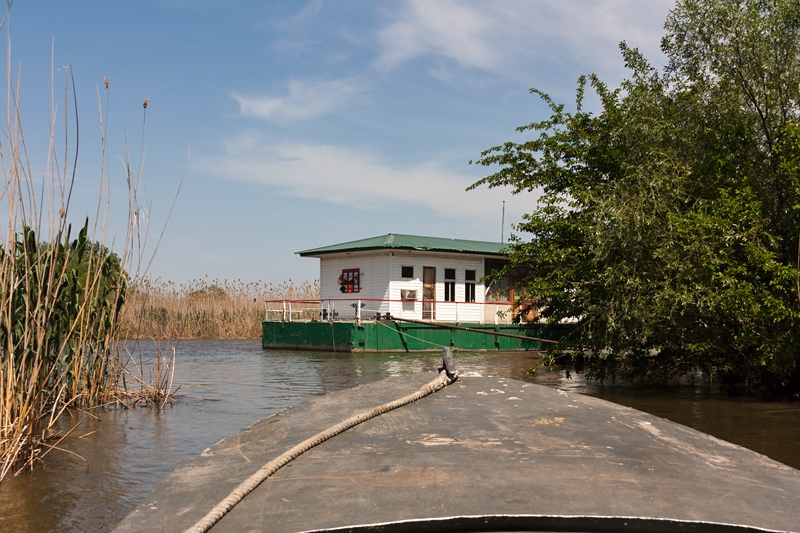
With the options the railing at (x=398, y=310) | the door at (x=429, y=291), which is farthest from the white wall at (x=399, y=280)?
the door at (x=429, y=291)

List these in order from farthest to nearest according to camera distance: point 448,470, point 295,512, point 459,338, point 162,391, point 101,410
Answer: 1. point 459,338
2. point 162,391
3. point 101,410
4. point 448,470
5. point 295,512

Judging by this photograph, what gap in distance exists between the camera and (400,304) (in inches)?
988

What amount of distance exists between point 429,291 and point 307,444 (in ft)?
74.5

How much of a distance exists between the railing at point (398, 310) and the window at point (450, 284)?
423mm

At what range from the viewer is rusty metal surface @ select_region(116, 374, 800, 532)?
2.48 metres

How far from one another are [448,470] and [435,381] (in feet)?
5.03

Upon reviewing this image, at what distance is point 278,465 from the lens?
307cm

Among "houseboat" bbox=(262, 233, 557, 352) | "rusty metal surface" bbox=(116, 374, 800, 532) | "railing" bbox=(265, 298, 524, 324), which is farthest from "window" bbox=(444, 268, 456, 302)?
"rusty metal surface" bbox=(116, 374, 800, 532)

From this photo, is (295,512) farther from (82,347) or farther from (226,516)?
(82,347)

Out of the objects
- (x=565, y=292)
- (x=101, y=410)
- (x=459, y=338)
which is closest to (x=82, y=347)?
(x=101, y=410)

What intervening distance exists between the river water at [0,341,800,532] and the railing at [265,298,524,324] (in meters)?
6.34

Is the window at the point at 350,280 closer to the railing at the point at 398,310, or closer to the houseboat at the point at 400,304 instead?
the houseboat at the point at 400,304

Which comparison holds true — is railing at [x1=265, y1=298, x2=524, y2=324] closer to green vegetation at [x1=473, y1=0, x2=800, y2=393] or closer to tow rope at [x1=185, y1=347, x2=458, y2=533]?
green vegetation at [x1=473, y1=0, x2=800, y2=393]

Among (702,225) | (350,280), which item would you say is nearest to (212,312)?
(350,280)
